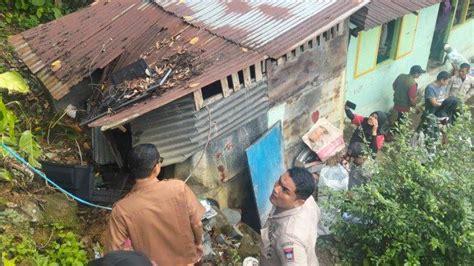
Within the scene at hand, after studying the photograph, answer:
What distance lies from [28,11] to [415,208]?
8.30 m

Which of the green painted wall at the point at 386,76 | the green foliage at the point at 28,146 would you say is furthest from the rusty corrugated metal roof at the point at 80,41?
the green painted wall at the point at 386,76

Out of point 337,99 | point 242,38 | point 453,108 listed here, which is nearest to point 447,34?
point 453,108

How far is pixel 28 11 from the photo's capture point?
8.94 meters

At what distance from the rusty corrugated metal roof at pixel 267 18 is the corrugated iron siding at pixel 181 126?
812 millimetres

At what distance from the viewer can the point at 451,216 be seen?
14.2 feet

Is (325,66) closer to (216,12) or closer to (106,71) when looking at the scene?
(216,12)

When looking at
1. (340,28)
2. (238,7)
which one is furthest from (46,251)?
(340,28)

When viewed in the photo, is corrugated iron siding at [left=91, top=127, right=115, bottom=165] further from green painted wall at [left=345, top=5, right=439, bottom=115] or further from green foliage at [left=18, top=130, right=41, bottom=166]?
green painted wall at [left=345, top=5, right=439, bottom=115]

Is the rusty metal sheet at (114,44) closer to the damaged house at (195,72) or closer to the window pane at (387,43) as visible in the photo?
the damaged house at (195,72)

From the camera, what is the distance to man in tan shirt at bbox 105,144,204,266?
3.41 metres

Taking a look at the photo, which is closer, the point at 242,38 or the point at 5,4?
the point at 242,38

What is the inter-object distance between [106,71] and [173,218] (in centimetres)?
307

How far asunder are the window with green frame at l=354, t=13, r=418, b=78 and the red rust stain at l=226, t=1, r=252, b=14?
3027mm

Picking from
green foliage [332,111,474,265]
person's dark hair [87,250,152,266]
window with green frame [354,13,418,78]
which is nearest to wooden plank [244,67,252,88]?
A: green foliage [332,111,474,265]
